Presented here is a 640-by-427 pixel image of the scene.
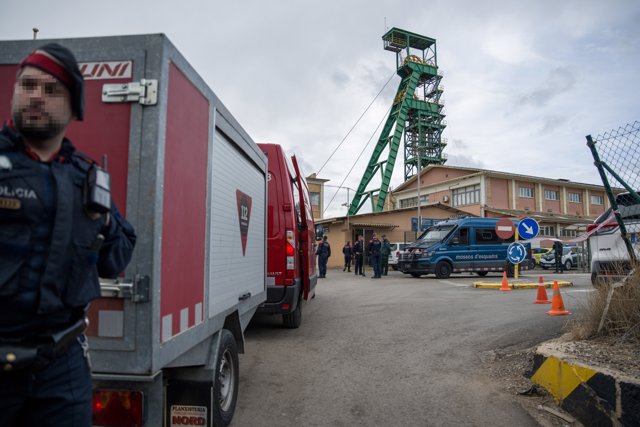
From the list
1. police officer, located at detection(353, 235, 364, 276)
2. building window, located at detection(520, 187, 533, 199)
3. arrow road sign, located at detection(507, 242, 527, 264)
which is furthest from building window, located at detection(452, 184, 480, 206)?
arrow road sign, located at detection(507, 242, 527, 264)

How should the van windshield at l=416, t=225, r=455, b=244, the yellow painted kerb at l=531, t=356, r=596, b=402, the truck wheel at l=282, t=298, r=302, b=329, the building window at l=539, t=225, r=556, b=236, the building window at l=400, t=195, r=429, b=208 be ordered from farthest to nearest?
the building window at l=400, t=195, r=429, b=208, the building window at l=539, t=225, r=556, b=236, the van windshield at l=416, t=225, r=455, b=244, the truck wheel at l=282, t=298, r=302, b=329, the yellow painted kerb at l=531, t=356, r=596, b=402

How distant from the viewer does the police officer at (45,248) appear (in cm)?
151

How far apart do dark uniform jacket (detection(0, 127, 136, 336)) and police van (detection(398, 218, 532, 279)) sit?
17.5 meters

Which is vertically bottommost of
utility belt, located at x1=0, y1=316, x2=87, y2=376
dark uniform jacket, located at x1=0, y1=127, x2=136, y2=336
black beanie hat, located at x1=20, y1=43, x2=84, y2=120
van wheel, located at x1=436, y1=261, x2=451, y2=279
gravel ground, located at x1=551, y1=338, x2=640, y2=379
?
gravel ground, located at x1=551, y1=338, x2=640, y2=379

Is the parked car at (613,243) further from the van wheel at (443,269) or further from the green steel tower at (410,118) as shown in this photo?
the green steel tower at (410,118)

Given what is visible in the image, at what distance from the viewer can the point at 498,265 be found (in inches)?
752

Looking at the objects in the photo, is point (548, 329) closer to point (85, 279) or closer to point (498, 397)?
point (498, 397)

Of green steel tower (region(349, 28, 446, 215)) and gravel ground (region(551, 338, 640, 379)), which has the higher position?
green steel tower (region(349, 28, 446, 215))

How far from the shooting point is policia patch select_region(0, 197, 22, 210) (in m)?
1.51

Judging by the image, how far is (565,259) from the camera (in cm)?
2681

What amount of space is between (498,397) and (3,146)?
4.49 meters

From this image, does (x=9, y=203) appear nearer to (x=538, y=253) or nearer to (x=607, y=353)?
(x=607, y=353)

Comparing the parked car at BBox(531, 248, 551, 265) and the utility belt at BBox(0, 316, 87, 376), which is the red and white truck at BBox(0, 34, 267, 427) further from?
the parked car at BBox(531, 248, 551, 265)

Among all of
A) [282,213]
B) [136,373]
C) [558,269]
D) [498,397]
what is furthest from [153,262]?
[558,269]
